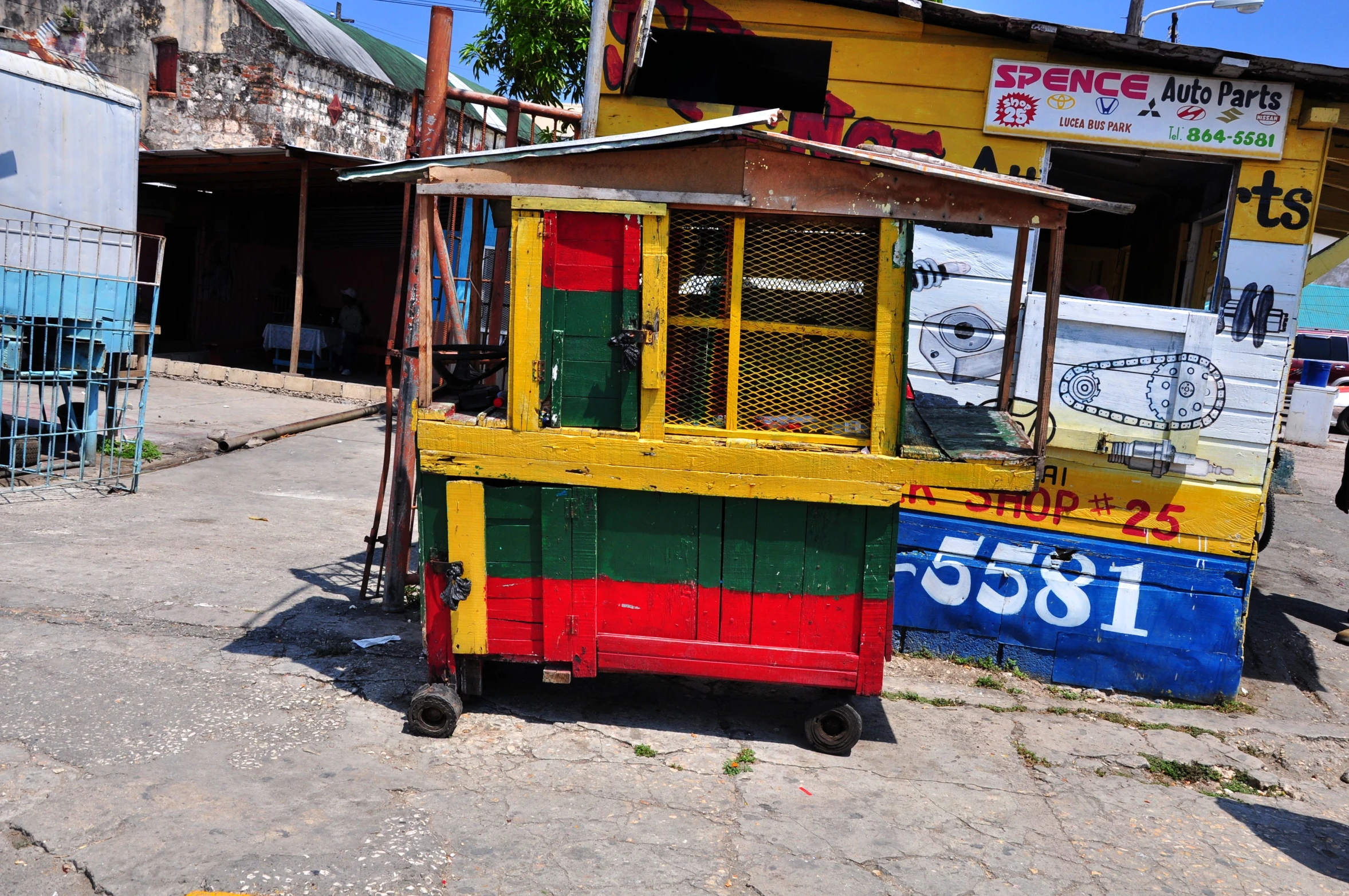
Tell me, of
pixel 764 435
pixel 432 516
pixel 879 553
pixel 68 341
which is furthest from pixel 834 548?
pixel 68 341

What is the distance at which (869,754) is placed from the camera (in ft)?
14.4

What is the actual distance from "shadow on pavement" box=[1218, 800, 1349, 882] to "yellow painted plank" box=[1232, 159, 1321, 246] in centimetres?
317

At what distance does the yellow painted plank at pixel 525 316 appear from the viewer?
3994 millimetres

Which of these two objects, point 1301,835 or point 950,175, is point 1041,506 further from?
point 950,175

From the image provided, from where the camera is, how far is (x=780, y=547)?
164 inches

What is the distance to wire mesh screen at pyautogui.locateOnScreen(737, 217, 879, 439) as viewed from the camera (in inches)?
161

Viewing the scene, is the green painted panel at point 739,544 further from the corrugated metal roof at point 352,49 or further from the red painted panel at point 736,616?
the corrugated metal roof at point 352,49

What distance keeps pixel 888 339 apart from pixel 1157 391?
242cm

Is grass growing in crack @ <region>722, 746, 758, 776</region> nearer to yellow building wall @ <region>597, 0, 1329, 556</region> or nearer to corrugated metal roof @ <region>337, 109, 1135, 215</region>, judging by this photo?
yellow building wall @ <region>597, 0, 1329, 556</region>

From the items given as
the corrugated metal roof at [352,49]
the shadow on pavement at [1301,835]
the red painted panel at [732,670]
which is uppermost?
the corrugated metal roof at [352,49]

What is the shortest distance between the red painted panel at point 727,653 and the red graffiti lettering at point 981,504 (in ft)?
6.11

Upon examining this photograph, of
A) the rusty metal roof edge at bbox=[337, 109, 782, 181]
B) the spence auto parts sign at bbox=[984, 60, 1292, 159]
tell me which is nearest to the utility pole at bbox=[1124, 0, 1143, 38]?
the spence auto parts sign at bbox=[984, 60, 1292, 159]

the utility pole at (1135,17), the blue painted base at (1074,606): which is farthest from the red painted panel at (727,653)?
the utility pole at (1135,17)

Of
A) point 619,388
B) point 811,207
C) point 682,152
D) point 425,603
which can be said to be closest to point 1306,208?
point 811,207
